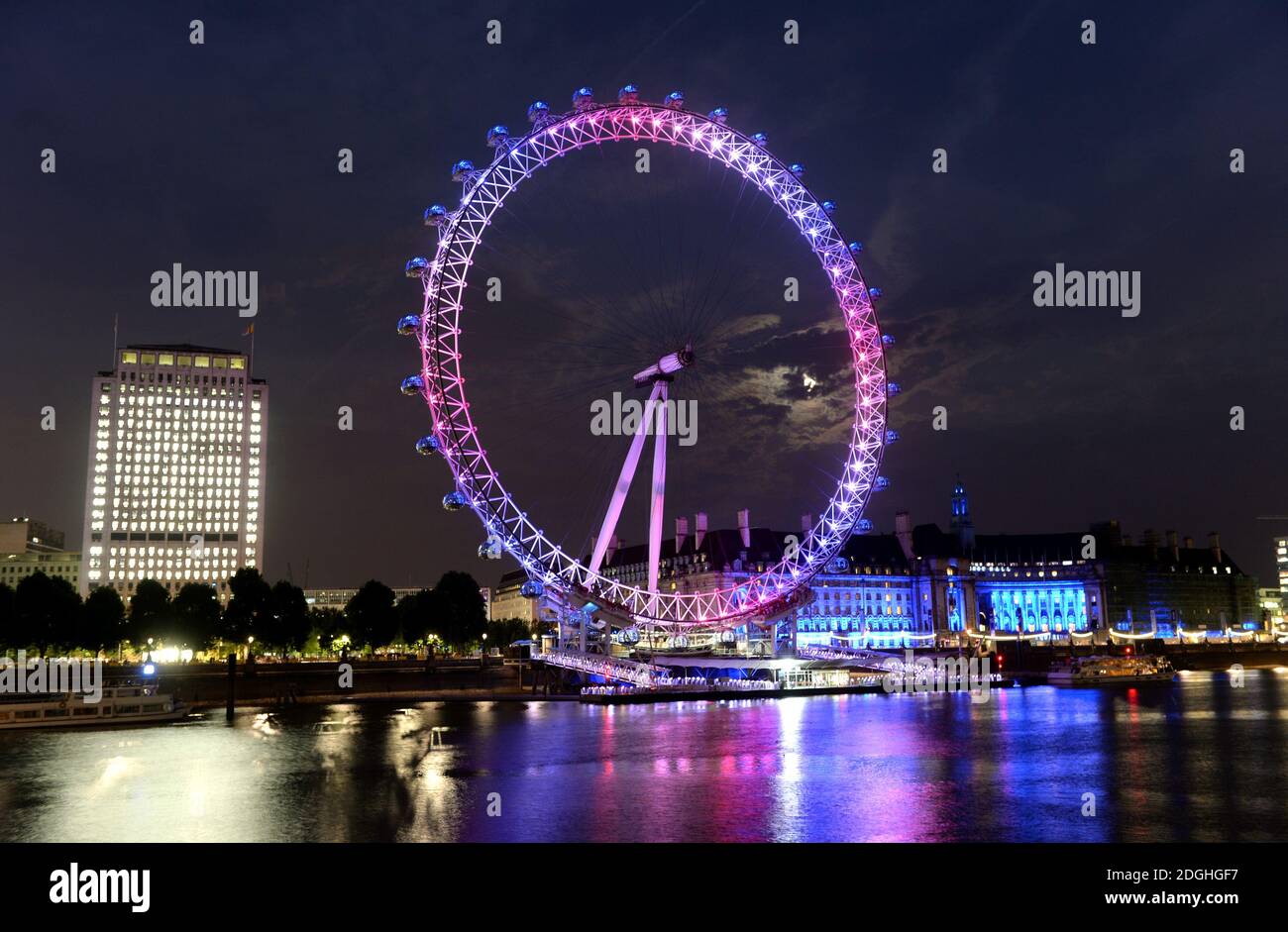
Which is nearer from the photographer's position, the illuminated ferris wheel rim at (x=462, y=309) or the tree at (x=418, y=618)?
the illuminated ferris wheel rim at (x=462, y=309)

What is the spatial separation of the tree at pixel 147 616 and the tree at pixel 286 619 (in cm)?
749

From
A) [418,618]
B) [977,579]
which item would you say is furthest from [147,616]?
[977,579]

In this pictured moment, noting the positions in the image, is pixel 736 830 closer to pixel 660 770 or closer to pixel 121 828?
pixel 660 770

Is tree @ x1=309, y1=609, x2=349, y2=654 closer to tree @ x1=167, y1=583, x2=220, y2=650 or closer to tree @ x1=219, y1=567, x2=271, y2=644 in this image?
tree @ x1=219, y1=567, x2=271, y2=644

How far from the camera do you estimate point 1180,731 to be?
136 feet

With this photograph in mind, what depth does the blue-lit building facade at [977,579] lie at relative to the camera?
455ft

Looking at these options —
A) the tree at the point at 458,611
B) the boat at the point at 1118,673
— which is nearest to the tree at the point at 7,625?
the tree at the point at 458,611

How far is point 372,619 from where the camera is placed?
308ft

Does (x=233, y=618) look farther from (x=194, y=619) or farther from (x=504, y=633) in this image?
(x=504, y=633)

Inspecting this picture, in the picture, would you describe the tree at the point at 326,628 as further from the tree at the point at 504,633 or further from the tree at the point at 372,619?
the tree at the point at 504,633

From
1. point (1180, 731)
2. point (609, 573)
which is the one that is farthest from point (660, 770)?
point (609, 573)

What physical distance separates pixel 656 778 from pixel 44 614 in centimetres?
5937
